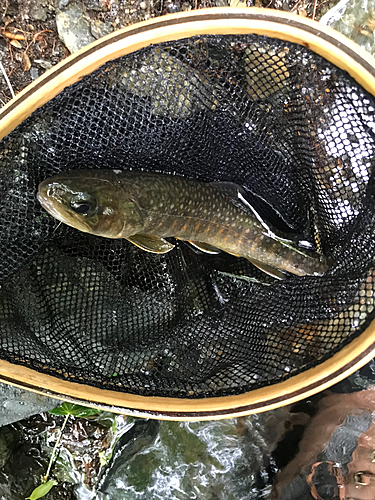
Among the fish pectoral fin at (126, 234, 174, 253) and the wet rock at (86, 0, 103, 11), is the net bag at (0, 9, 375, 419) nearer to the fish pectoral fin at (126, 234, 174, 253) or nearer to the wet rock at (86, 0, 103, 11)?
the fish pectoral fin at (126, 234, 174, 253)

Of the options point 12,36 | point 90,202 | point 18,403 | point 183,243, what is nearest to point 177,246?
point 183,243

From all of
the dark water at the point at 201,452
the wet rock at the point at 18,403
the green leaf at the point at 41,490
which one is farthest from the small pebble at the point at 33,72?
the green leaf at the point at 41,490

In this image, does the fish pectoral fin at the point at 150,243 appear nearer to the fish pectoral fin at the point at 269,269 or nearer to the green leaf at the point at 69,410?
the fish pectoral fin at the point at 269,269

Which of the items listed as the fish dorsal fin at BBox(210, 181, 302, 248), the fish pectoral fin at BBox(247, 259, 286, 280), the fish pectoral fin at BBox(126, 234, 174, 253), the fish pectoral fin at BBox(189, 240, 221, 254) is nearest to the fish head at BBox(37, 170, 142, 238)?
the fish pectoral fin at BBox(126, 234, 174, 253)

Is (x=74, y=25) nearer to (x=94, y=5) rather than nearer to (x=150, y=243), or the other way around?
(x=94, y=5)

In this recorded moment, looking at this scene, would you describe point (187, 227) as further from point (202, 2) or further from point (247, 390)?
point (202, 2)

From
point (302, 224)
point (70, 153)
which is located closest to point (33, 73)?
point (70, 153)
